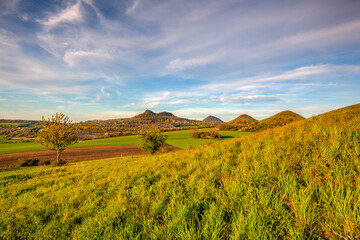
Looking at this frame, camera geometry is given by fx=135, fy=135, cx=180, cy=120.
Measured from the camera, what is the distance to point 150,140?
34.4 meters

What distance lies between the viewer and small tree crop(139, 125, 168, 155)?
34.0m

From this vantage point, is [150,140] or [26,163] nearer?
[26,163]

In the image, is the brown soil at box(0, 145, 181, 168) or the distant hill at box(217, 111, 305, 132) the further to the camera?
the distant hill at box(217, 111, 305, 132)

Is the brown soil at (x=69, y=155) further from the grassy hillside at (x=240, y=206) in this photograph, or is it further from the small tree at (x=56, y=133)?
the grassy hillside at (x=240, y=206)

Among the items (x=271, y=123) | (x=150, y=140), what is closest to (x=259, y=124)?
(x=271, y=123)

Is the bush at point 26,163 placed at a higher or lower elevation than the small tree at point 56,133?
lower

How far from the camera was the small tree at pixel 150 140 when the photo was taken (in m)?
34.0

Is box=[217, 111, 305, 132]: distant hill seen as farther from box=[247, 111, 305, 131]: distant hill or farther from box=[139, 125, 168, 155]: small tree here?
box=[139, 125, 168, 155]: small tree

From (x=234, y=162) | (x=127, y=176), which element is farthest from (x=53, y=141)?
(x=234, y=162)

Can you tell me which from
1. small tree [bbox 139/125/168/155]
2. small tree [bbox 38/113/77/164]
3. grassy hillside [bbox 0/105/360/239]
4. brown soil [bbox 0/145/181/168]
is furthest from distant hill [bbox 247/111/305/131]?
small tree [bbox 38/113/77/164]

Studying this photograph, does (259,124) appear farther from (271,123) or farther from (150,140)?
(150,140)

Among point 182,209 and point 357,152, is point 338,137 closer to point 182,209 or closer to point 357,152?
point 357,152

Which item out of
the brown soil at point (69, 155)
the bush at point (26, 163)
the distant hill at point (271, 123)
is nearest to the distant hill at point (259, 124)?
the distant hill at point (271, 123)

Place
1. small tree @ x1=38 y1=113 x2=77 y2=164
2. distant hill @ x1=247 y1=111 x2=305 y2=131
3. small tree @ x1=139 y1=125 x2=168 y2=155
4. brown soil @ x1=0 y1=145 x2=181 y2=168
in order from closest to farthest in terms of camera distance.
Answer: small tree @ x1=38 y1=113 x2=77 y2=164
small tree @ x1=139 y1=125 x2=168 y2=155
brown soil @ x1=0 y1=145 x2=181 y2=168
distant hill @ x1=247 y1=111 x2=305 y2=131
